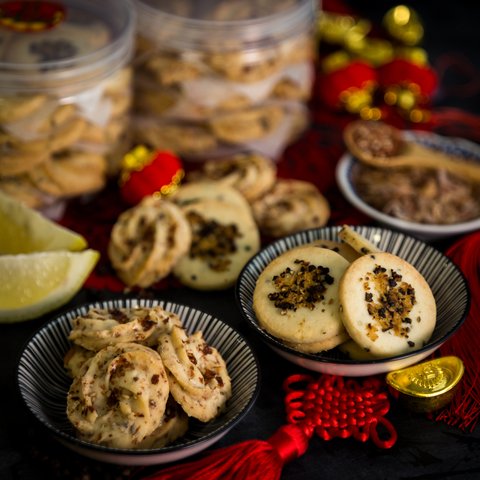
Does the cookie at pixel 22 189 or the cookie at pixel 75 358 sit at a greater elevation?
the cookie at pixel 75 358

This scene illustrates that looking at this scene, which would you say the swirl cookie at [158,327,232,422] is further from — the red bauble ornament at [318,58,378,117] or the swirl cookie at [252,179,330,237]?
the red bauble ornament at [318,58,378,117]

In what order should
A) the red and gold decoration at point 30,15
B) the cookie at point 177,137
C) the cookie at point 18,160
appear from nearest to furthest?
the cookie at point 18,160, the red and gold decoration at point 30,15, the cookie at point 177,137

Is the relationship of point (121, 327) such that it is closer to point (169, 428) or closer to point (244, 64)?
point (169, 428)

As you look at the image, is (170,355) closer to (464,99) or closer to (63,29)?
(63,29)

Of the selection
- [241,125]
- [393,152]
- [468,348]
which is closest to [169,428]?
[468,348]

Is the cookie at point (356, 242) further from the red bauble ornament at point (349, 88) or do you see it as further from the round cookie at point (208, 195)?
the red bauble ornament at point (349, 88)

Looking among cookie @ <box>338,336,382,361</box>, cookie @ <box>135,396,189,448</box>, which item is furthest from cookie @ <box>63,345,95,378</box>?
cookie @ <box>338,336,382,361</box>

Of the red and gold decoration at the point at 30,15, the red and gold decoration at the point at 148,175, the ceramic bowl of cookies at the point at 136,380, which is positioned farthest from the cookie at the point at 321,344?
the red and gold decoration at the point at 30,15
